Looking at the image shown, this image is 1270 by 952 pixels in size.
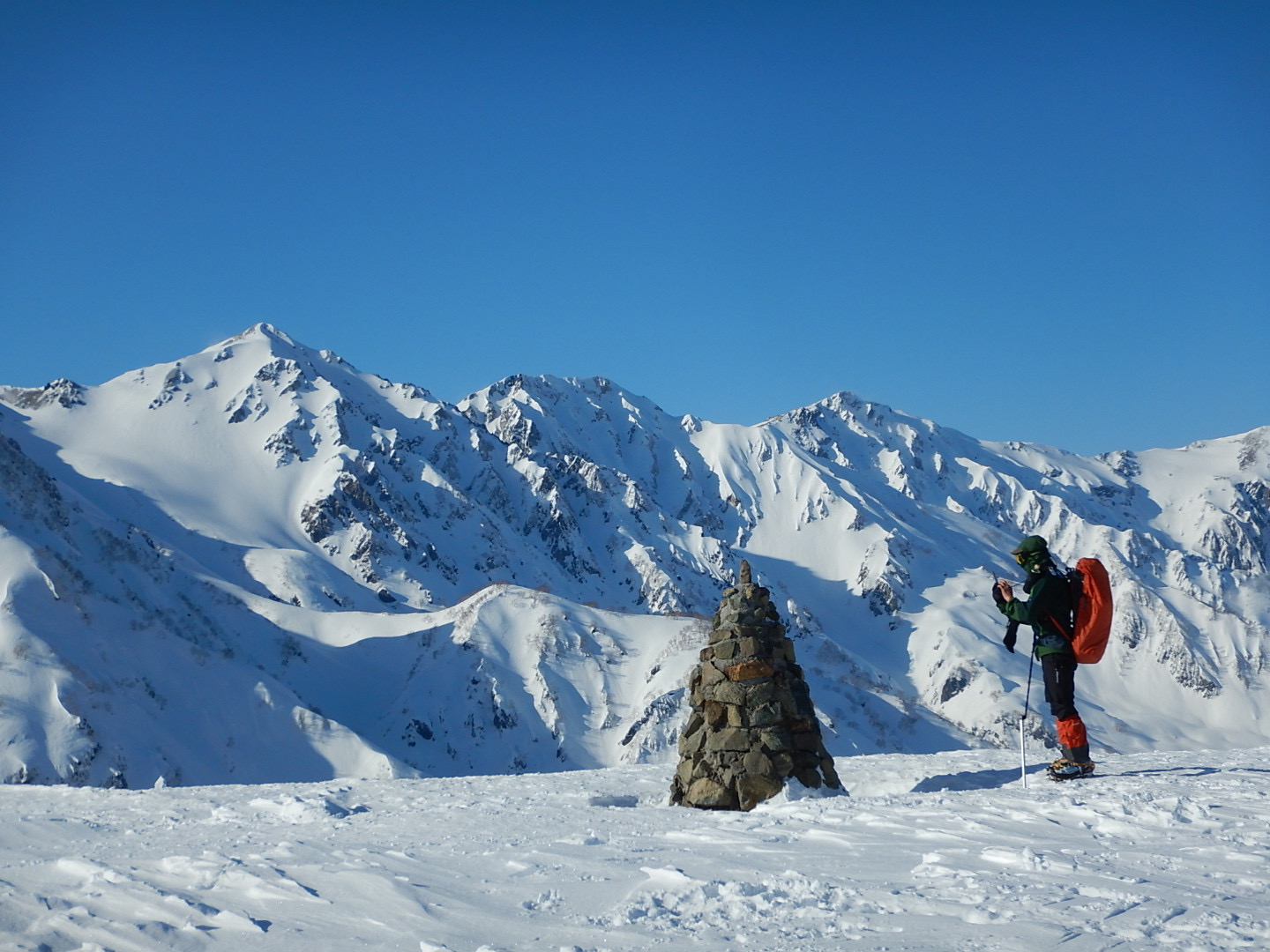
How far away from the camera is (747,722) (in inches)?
496

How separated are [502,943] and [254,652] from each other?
82.6m

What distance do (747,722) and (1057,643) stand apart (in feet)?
12.4

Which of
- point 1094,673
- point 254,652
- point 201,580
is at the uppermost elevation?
point 201,580

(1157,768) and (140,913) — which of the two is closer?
(140,913)

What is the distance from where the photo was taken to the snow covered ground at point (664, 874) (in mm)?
5586

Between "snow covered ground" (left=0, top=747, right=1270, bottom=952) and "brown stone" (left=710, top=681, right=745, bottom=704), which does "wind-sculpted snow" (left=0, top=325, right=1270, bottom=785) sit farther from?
"snow covered ground" (left=0, top=747, right=1270, bottom=952)

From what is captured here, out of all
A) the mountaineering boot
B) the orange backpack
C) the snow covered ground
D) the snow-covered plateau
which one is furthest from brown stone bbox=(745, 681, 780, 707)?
the orange backpack

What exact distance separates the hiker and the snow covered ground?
1.39ft

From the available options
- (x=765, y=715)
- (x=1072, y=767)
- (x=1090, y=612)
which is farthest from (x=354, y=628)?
(x=1090, y=612)

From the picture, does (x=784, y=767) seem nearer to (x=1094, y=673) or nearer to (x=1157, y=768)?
(x=1157, y=768)

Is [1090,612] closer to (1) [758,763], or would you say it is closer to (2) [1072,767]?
(2) [1072,767]

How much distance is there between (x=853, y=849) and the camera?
296 inches

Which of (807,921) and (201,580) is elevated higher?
(201,580)

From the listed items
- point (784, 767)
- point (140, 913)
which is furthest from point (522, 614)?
point (140, 913)
